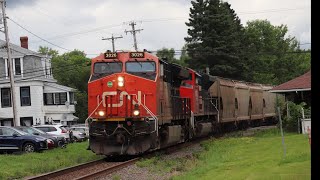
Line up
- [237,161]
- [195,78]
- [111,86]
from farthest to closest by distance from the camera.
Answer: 1. [195,78]
2. [111,86]
3. [237,161]

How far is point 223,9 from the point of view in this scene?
204 ft

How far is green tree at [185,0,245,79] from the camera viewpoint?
60094 mm

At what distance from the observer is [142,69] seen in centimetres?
1891

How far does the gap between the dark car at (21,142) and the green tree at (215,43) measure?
3807cm

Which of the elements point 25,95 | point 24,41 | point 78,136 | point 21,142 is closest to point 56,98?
point 25,95

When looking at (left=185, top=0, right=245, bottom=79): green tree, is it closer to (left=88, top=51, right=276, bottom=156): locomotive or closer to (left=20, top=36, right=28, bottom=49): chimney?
(left=20, top=36, right=28, bottom=49): chimney

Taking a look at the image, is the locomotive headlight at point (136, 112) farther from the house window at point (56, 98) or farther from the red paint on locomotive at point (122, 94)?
the house window at point (56, 98)

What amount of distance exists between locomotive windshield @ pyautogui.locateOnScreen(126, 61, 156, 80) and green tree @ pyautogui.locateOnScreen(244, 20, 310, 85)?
58.1m

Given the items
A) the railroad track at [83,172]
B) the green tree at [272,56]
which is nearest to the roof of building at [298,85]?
the railroad track at [83,172]

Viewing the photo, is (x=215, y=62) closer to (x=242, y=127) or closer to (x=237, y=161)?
(x=242, y=127)

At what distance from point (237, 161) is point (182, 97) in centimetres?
864

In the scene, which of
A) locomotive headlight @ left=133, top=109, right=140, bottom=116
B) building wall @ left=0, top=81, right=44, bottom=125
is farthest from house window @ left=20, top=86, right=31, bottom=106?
locomotive headlight @ left=133, top=109, right=140, bottom=116
